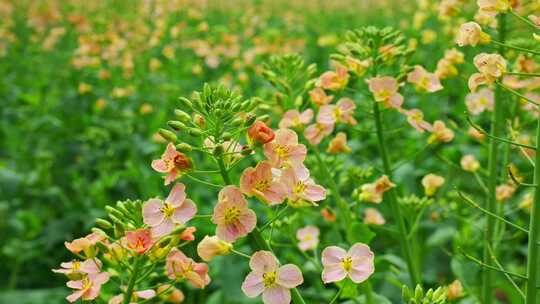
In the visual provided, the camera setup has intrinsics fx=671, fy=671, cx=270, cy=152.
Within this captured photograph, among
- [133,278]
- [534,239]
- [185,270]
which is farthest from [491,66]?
[133,278]

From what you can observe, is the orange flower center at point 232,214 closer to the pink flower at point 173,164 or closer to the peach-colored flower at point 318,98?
the pink flower at point 173,164

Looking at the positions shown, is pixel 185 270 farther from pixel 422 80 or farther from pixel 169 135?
pixel 422 80

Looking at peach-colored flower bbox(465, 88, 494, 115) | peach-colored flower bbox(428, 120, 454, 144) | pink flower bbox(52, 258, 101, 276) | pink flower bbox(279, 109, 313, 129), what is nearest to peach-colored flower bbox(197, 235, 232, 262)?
pink flower bbox(52, 258, 101, 276)

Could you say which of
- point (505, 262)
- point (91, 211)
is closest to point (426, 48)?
point (505, 262)

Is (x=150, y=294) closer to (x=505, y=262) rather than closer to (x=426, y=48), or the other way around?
(x=505, y=262)

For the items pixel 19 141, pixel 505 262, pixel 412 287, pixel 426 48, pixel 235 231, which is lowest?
pixel 505 262
